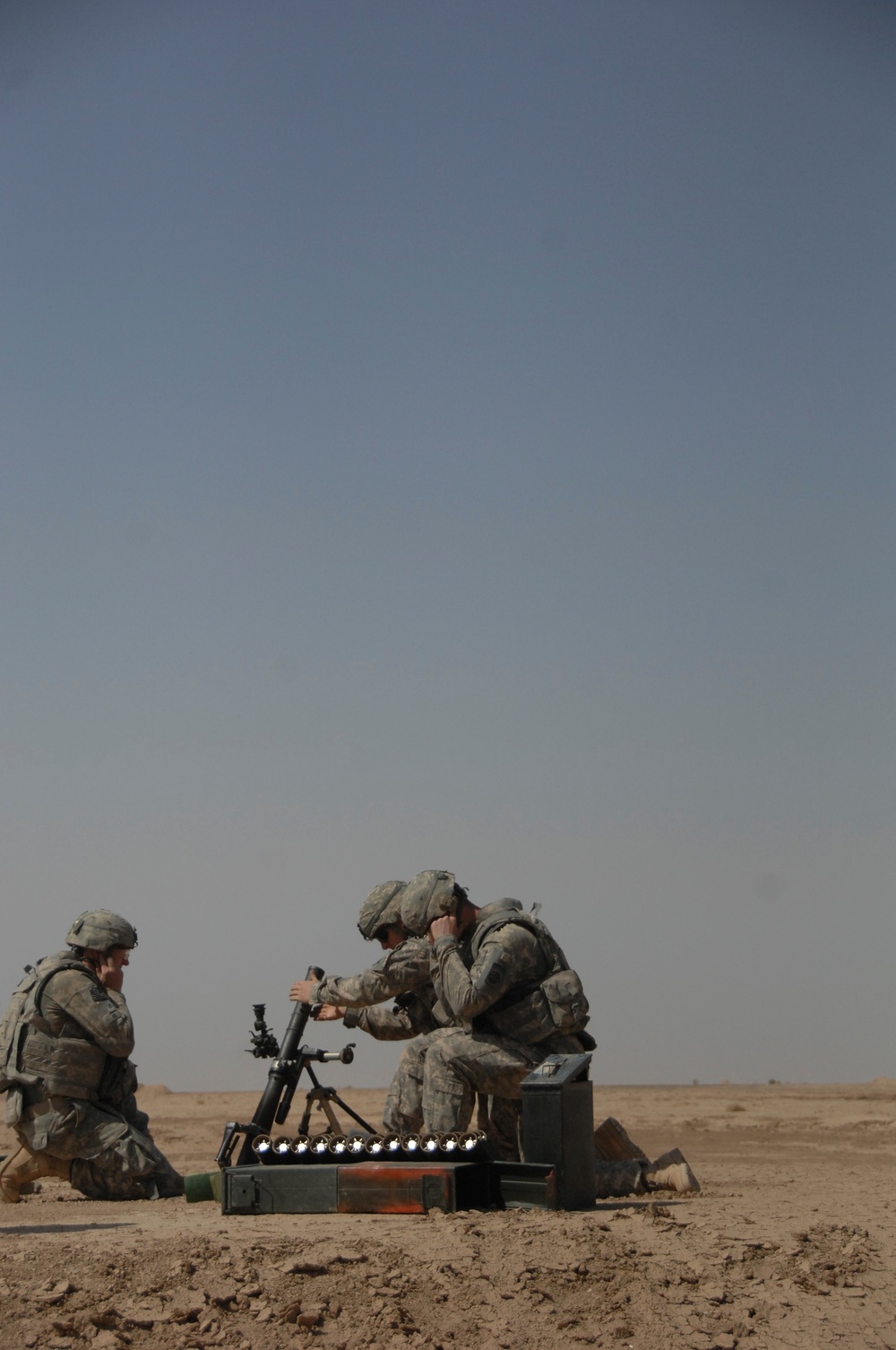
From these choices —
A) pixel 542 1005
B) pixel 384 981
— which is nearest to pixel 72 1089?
pixel 384 981

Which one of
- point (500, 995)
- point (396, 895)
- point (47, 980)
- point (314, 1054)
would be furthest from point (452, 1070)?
point (47, 980)

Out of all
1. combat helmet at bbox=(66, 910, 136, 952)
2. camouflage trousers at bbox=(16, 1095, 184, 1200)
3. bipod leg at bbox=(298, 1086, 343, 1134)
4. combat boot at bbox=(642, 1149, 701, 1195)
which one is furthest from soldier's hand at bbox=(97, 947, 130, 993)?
combat boot at bbox=(642, 1149, 701, 1195)

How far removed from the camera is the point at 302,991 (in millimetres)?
10273

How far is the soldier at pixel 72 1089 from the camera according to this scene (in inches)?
358

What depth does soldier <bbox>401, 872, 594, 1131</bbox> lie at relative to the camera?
871cm

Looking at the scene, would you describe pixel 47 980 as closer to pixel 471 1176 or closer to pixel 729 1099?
pixel 471 1176

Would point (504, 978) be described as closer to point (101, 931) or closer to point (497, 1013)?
point (497, 1013)

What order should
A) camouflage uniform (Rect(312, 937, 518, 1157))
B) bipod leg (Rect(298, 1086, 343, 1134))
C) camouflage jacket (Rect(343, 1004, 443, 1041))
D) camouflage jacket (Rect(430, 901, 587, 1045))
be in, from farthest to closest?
1. camouflage jacket (Rect(343, 1004, 443, 1041))
2. bipod leg (Rect(298, 1086, 343, 1134))
3. camouflage uniform (Rect(312, 937, 518, 1157))
4. camouflage jacket (Rect(430, 901, 587, 1045))

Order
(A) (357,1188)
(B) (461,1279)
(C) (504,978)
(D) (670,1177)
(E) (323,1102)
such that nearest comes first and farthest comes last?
1. (B) (461,1279)
2. (A) (357,1188)
3. (C) (504,978)
4. (D) (670,1177)
5. (E) (323,1102)

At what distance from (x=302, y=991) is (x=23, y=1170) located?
2.14 metres

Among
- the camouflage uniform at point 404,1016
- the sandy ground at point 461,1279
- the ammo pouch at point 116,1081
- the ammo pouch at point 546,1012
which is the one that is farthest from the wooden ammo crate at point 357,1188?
the ammo pouch at point 116,1081

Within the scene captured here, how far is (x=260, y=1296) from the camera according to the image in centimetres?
604

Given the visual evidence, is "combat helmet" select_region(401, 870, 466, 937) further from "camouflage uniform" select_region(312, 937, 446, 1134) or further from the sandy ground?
the sandy ground

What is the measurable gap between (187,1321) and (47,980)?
387 centimetres
